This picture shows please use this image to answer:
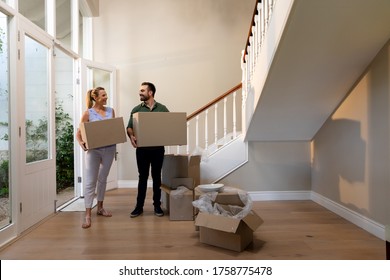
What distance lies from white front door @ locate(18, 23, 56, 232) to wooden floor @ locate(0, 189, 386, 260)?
203 millimetres

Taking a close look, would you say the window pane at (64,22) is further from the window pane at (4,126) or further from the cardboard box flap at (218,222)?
the cardboard box flap at (218,222)

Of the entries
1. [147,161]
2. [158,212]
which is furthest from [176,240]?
[147,161]

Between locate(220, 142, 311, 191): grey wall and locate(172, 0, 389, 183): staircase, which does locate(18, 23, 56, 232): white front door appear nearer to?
locate(172, 0, 389, 183): staircase

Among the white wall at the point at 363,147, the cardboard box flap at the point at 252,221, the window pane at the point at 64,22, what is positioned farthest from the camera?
the window pane at the point at 64,22

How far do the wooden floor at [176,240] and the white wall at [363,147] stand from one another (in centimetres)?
26

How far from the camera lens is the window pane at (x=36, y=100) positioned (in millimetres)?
2791

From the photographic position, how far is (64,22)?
3752mm

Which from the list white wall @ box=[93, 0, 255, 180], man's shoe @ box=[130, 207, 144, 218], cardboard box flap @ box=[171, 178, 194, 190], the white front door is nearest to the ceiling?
cardboard box flap @ box=[171, 178, 194, 190]

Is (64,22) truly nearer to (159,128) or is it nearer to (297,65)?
(159,128)

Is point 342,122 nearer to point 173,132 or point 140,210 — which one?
point 173,132

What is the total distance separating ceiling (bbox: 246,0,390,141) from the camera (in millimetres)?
1964

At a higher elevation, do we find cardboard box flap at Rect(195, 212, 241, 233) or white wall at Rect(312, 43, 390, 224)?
white wall at Rect(312, 43, 390, 224)

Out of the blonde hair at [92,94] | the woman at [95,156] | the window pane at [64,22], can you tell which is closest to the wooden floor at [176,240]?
the woman at [95,156]

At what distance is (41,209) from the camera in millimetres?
2934
